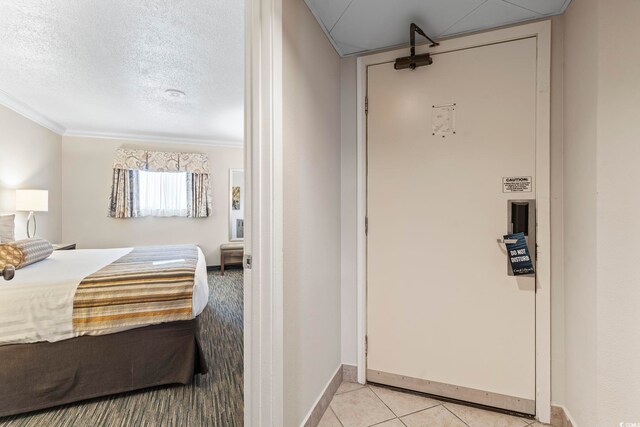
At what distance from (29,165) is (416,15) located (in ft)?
16.1

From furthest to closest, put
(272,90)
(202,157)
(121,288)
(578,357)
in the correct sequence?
(202,157) < (121,288) < (578,357) < (272,90)

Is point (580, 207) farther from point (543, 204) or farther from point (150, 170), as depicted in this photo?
point (150, 170)

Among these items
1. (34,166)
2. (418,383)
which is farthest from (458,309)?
(34,166)

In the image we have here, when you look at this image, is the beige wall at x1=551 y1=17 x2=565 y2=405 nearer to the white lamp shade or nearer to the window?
the white lamp shade

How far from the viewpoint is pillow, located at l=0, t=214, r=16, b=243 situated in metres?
3.03

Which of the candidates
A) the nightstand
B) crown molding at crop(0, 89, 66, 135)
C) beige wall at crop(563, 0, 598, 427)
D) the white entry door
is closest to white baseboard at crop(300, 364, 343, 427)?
the white entry door

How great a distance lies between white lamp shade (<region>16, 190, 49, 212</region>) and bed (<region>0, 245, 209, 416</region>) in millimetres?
2007

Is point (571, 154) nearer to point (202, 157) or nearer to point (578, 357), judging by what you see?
point (578, 357)

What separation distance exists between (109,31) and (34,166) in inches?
122

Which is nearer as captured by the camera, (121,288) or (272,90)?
(272,90)

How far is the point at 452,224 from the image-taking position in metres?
1.79

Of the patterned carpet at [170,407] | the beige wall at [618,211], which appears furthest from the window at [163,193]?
the beige wall at [618,211]

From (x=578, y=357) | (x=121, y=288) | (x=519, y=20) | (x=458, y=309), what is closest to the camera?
(x=578, y=357)

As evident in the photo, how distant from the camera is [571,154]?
1.51m
